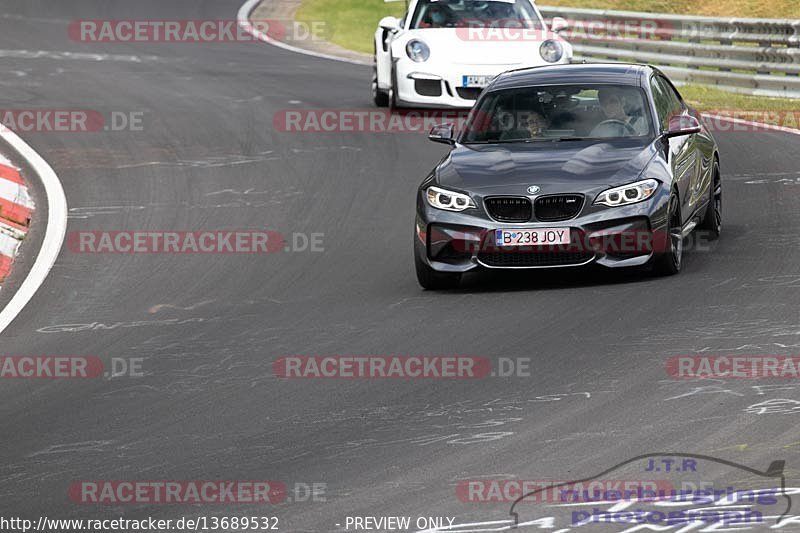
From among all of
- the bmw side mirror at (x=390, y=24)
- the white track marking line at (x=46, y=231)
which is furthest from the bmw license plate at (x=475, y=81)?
the white track marking line at (x=46, y=231)

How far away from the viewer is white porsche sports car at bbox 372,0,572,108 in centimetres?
1916

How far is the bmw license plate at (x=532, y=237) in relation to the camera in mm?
10484

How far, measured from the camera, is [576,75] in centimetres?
1207

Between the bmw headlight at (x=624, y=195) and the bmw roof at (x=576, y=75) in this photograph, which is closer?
the bmw headlight at (x=624, y=195)

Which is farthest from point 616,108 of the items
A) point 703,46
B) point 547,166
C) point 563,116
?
point 703,46

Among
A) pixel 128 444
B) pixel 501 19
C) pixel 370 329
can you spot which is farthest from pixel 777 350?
pixel 501 19

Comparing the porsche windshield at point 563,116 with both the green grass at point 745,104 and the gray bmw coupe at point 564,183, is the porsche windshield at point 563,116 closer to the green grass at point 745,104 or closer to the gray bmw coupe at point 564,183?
the gray bmw coupe at point 564,183

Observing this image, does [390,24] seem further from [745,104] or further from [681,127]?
[681,127]

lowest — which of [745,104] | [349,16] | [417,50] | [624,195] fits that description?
[349,16]

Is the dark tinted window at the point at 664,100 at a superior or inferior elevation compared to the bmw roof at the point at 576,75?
inferior

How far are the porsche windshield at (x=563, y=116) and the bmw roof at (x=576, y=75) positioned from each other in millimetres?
89

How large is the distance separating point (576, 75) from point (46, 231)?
15.9 feet

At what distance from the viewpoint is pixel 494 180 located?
1077 cm

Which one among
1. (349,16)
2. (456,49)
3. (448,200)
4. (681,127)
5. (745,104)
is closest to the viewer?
(448,200)
